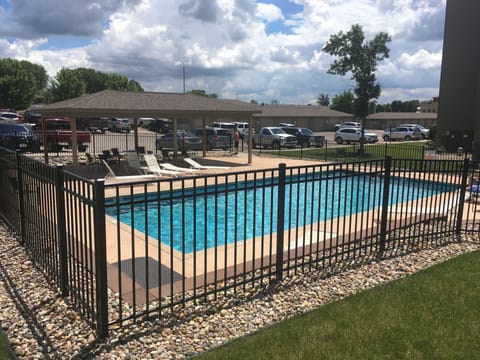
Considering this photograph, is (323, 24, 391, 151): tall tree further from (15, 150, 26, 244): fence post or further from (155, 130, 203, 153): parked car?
(15, 150, 26, 244): fence post

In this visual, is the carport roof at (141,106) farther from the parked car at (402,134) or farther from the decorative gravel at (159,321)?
the parked car at (402,134)

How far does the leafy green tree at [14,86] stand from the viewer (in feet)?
198

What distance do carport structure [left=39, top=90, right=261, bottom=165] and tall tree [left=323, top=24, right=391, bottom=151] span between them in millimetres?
9586

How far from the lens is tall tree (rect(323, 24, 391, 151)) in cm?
2583

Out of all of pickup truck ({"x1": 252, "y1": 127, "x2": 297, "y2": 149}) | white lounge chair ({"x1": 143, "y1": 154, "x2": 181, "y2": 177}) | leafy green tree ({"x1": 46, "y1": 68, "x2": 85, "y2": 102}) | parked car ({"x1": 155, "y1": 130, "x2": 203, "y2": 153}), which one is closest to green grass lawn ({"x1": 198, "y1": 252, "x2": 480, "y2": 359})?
white lounge chair ({"x1": 143, "y1": 154, "x2": 181, "y2": 177})

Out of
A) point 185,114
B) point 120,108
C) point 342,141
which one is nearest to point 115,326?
point 120,108

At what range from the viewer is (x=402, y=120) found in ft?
252

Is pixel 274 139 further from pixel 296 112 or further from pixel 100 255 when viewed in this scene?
pixel 296 112

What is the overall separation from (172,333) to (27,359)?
131cm

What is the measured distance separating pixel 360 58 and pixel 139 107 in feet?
51.2

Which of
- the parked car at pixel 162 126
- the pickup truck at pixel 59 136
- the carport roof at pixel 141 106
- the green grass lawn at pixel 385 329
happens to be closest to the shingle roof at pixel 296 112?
the parked car at pixel 162 126

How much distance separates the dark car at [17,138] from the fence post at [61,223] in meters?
18.9

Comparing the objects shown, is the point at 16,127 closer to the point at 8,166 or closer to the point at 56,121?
the point at 56,121

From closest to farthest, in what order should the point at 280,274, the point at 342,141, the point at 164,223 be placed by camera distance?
the point at 280,274, the point at 164,223, the point at 342,141
